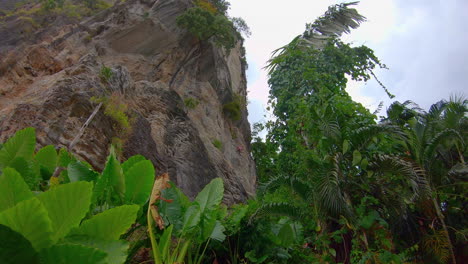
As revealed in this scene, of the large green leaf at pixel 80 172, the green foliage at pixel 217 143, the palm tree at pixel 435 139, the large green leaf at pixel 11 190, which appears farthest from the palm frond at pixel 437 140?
the green foliage at pixel 217 143

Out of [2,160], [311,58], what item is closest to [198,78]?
[311,58]

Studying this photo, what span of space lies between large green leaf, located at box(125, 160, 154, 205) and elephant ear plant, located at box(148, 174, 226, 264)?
0.44 feet

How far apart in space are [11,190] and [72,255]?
0.90 meters

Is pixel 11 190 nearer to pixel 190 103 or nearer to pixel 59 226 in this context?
pixel 59 226

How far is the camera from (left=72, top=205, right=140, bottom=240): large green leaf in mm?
2992

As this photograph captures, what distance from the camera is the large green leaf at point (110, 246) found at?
290 cm

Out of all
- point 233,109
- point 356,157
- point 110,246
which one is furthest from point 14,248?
point 233,109

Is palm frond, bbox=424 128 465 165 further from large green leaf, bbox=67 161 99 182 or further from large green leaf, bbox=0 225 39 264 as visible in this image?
large green leaf, bbox=0 225 39 264

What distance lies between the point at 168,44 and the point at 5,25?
677 centimetres

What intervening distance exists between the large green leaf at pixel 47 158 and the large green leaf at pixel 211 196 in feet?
7.37

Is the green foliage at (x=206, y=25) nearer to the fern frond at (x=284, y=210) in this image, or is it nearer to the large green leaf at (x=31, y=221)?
the fern frond at (x=284, y=210)

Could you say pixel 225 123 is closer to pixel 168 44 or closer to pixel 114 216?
pixel 168 44

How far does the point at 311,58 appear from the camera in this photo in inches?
551

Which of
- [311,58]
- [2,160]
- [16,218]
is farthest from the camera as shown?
[311,58]
